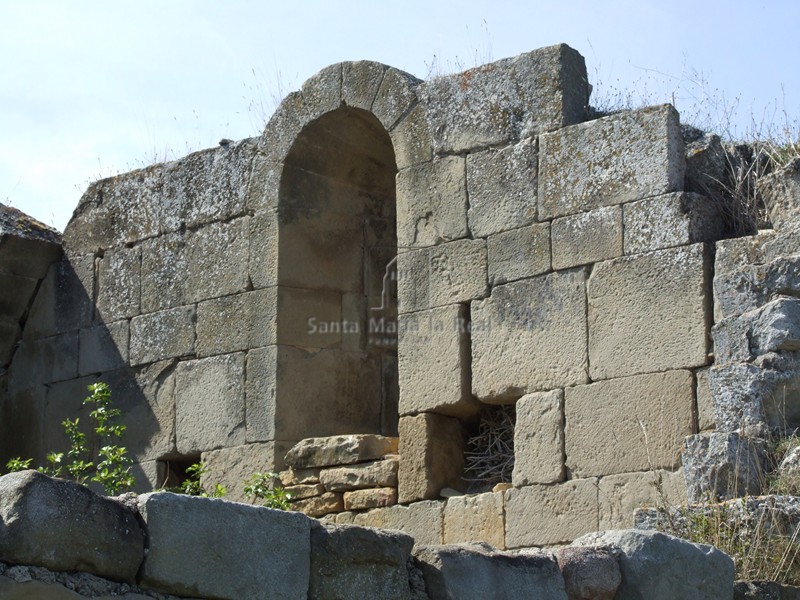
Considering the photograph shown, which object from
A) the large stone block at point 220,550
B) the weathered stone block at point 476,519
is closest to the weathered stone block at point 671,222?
the weathered stone block at point 476,519

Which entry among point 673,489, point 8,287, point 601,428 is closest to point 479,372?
point 601,428

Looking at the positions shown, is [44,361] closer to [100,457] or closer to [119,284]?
[119,284]

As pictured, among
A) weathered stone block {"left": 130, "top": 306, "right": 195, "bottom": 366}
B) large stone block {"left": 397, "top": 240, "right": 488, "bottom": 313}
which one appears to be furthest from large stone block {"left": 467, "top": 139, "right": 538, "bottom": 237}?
weathered stone block {"left": 130, "top": 306, "right": 195, "bottom": 366}

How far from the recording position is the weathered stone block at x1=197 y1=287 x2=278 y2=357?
922 cm

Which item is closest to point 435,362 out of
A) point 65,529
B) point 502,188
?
point 502,188

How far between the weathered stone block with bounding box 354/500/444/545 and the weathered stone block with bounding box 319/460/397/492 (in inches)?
6.9

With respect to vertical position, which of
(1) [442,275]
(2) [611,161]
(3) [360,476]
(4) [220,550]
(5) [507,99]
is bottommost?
(4) [220,550]

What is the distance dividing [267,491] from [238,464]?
1151 mm

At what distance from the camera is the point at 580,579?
201 inches

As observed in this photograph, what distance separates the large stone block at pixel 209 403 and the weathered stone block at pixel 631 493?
2652 millimetres

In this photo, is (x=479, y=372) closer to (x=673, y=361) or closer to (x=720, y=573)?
(x=673, y=361)

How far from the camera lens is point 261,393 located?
913 cm

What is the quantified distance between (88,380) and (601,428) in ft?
13.5

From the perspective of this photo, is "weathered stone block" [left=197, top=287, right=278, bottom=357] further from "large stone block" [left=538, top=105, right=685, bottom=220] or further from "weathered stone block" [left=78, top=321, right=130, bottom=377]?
"large stone block" [left=538, top=105, right=685, bottom=220]
